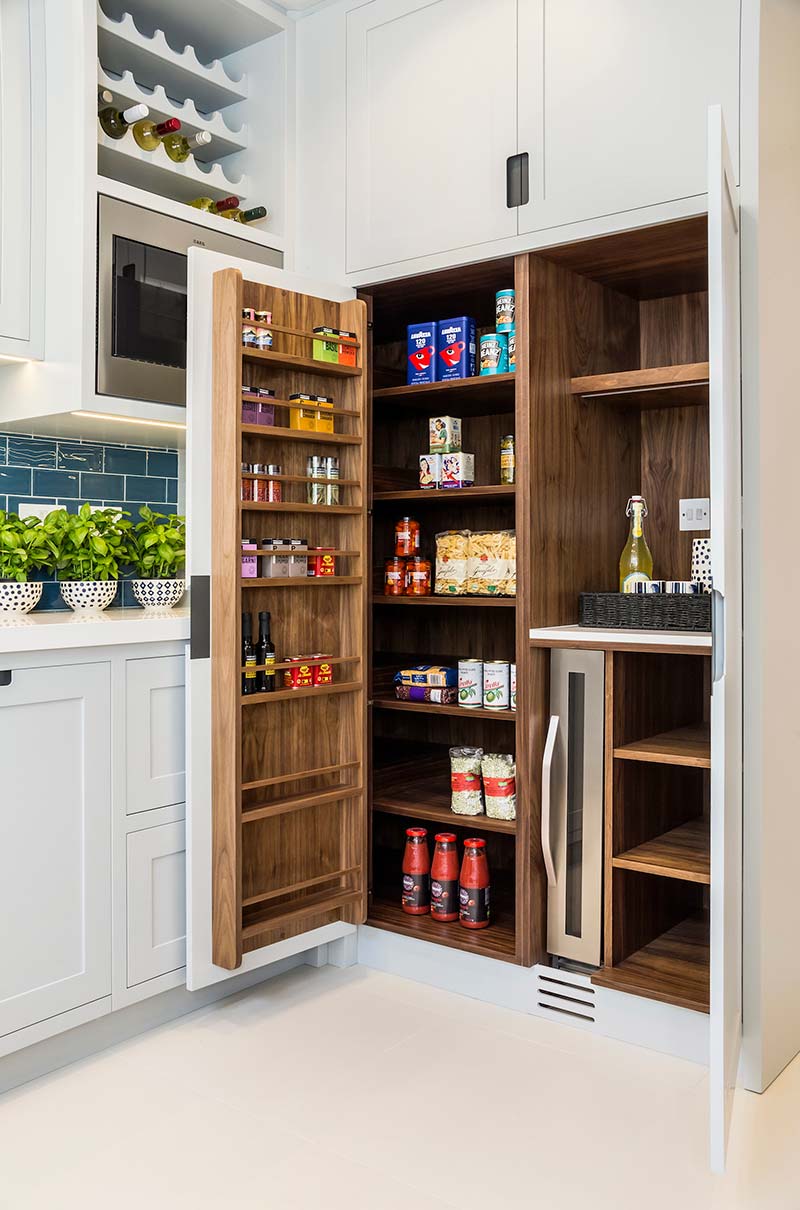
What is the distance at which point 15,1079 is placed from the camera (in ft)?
6.90

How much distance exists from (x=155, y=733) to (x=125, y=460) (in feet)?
3.23

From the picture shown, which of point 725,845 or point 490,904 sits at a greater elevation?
point 725,845

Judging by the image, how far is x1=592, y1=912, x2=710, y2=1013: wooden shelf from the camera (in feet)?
7.28

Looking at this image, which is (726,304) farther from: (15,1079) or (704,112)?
(15,1079)

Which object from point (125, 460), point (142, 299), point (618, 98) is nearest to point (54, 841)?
point (125, 460)

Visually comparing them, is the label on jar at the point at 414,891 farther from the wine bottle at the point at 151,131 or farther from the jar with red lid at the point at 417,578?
the wine bottle at the point at 151,131

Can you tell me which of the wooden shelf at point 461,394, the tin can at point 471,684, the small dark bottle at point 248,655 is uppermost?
the wooden shelf at point 461,394

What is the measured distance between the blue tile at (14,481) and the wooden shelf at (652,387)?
1508mm

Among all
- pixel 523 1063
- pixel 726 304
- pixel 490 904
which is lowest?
pixel 523 1063

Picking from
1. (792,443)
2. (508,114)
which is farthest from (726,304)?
(508,114)

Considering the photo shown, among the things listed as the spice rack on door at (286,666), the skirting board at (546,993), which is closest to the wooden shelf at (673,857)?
the skirting board at (546,993)

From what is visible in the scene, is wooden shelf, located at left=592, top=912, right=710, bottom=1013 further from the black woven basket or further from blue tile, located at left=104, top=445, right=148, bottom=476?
blue tile, located at left=104, top=445, right=148, bottom=476

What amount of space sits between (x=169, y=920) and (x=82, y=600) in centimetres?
81

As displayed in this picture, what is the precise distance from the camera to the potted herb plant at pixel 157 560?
262 centimetres
